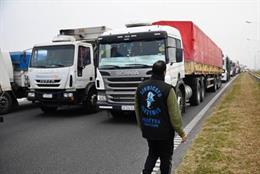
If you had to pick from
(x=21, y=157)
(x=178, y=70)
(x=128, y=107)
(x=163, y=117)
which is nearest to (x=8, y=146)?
(x=21, y=157)

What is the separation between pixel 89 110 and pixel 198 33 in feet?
20.1

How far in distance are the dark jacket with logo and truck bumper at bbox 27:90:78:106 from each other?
7221mm

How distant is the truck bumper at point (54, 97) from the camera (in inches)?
429

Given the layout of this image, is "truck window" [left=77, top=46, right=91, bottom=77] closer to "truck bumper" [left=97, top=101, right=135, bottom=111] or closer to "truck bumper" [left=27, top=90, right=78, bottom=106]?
"truck bumper" [left=27, top=90, right=78, bottom=106]

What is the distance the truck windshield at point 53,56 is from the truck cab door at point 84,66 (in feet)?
1.19

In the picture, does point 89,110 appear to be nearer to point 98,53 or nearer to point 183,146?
point 98,53

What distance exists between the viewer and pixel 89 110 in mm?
12133

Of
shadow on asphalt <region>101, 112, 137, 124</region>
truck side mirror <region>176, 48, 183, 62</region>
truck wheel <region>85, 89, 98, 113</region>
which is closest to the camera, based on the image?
truck side mirror <region>176, 48, 183, 62</region>

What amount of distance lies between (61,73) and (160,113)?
24.5ft

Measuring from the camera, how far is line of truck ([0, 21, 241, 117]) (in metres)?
9.12

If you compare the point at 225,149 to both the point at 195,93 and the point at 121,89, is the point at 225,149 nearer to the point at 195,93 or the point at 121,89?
the point at 121,89

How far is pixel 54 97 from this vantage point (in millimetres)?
10945

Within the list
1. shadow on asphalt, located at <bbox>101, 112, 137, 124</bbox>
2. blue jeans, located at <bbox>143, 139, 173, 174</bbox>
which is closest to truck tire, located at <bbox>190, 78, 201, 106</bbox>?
shadow on asphalt, located at <bbox>101, 112, 137, 124</bbox>

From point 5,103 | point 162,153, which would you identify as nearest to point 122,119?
point 5,103
